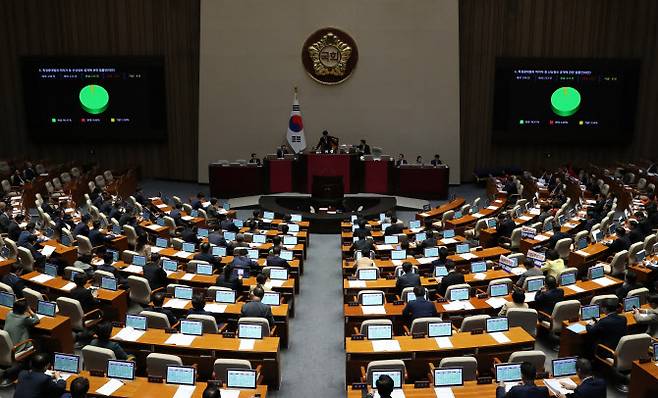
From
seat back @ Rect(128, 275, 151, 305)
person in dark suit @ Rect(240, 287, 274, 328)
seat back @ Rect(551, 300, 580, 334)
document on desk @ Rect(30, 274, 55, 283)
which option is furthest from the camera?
document on desk @ Rect(30, 274, 55, 283)

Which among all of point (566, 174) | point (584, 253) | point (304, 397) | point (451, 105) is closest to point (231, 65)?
point (451, 105)

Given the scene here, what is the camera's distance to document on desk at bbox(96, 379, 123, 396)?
272 inches

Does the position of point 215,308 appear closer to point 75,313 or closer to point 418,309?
point 75,313

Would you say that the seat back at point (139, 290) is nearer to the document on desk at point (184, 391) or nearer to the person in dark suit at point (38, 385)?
the person in dark suit at point (38, 385)

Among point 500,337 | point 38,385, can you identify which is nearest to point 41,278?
point 38,385

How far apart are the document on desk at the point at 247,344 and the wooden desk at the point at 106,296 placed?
3.05m

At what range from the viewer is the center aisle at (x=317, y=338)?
8766mm

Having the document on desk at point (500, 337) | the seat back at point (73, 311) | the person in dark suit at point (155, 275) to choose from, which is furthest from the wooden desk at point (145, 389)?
the person in dark suit at point (155, 275)

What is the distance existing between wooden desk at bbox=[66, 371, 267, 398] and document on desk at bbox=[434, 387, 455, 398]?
2.02m

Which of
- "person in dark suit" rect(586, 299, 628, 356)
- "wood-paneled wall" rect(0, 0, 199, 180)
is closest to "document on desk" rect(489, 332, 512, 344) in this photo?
"person in dark suit" rect(586, 299, 628, 356)

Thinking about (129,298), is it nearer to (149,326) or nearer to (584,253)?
(149,326)

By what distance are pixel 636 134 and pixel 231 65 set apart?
16365mm

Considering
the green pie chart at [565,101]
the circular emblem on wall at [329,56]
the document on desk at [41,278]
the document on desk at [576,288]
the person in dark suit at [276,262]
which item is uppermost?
the circular emblem on wall at [329,56]

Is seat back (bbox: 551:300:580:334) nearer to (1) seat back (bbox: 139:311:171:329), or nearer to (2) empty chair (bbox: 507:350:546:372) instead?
(2) empty chair (bbox: 507:350:546:372)
